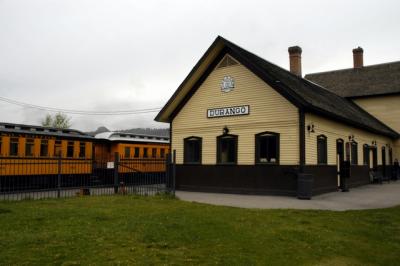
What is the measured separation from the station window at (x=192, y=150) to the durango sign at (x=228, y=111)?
4.97ft

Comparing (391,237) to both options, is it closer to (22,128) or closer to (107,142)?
(22,128)

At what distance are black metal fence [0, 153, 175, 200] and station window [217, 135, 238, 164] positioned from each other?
2403 millimetres

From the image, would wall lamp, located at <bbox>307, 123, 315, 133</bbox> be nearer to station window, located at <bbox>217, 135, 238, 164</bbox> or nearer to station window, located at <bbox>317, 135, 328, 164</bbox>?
station window, located at <bbox>317, 135, 328, 164</bbox>

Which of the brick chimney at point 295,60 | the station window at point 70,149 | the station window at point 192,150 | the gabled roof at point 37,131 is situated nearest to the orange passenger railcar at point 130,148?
the gabled roof at point 37,131

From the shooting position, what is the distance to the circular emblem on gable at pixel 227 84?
61.1 feet

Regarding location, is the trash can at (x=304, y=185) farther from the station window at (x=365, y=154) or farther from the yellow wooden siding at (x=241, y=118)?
the station window at (x=365, y=154)

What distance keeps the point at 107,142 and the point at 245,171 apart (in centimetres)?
1114

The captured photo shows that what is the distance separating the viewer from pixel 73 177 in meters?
21.2

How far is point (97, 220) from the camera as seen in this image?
30.5 ft

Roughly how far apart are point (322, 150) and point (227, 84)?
5.47 m

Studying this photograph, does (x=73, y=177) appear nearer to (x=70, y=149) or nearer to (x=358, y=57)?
(x=70, y=149)

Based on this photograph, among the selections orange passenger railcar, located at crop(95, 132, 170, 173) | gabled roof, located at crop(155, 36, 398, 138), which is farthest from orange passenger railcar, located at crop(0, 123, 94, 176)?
gabled roof, located at crop(155, 36, 398, 138)

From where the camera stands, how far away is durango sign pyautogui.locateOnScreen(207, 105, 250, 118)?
17984 millimetres

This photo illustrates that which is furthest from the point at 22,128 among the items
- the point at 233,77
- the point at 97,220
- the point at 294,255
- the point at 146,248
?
the point at 294,255
